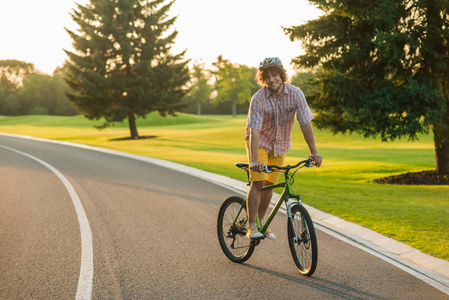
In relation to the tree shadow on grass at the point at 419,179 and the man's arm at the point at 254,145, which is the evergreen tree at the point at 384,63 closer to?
the tree shadow on grass at the point at 419,179

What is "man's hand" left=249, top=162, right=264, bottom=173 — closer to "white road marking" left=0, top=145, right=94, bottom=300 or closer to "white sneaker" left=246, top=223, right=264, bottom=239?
"white sneaker" left=246, top=223, right=264, bottom=239

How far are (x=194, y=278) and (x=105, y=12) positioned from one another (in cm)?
3804

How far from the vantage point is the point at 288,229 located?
16.0ft

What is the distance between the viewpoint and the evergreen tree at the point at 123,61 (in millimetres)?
37781

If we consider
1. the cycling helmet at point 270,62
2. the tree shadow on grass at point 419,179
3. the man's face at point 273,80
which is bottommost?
the tree shadow on grass at point 419,179

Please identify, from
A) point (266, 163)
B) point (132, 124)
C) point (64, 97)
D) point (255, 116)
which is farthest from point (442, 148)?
point (64, 97)

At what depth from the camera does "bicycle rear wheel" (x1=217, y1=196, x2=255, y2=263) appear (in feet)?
17.3

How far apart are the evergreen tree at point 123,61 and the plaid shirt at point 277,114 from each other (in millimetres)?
33270

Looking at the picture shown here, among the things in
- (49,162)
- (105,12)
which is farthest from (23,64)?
(49,162)

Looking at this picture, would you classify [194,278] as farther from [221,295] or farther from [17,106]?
[17,106]

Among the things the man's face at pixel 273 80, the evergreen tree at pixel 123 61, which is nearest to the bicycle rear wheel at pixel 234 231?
the man's face at pixel 273 80

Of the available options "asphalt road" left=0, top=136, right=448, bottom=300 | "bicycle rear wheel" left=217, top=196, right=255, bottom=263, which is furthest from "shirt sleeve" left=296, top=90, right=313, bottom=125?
"asphalt road" left=0, top=136, right=448, bottom=300

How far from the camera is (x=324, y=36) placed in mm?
13031

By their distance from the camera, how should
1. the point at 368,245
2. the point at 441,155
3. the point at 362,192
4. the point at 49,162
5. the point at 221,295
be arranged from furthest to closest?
the point at 49,162 → the point at 441,155 → the point at 362,192 → the point at 368,245 → the point at 221,295
